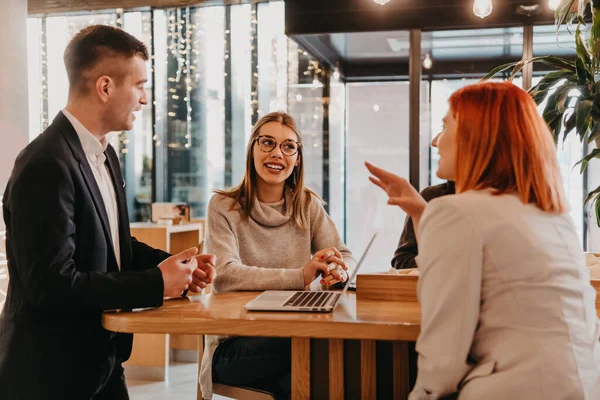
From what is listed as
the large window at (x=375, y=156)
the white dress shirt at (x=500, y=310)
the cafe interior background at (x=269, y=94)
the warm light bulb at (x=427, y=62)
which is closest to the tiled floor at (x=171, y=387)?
the cafe interior background at (x=269, y=94)

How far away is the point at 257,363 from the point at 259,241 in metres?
0.51

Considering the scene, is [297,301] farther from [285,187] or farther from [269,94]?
[269,94]

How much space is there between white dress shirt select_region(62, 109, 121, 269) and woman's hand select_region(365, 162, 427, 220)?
725 millimetres

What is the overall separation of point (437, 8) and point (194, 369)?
10.9ft

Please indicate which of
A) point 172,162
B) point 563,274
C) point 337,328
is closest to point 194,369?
point 172,162

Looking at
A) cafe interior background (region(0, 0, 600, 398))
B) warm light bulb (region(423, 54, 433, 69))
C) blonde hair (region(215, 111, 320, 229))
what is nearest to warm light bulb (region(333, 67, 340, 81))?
cafe interior background (region(0, 0, 600, 398))

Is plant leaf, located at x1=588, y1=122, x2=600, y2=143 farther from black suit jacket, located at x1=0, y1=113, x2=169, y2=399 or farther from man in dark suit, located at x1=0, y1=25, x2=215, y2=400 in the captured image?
black suit jacket, located at x1=0, y1=113, x2=169, y2=399

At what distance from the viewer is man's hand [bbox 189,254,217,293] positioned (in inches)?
69.2

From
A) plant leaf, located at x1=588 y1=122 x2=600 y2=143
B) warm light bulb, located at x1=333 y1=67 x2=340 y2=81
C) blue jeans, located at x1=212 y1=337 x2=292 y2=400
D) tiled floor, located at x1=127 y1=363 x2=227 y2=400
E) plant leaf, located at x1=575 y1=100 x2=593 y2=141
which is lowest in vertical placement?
tiled floor, located at x1=127 y1=363 x2=227 y2=400

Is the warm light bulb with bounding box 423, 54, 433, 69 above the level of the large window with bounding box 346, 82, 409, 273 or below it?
above

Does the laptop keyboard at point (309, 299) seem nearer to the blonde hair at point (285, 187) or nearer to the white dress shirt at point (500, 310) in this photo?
the white dress shirt at point (500, 310)

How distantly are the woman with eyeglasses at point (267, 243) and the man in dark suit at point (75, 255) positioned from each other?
314 mm

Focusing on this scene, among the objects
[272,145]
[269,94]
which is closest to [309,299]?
[272,145]

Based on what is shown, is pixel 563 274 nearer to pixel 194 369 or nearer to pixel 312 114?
pixel 194 369
